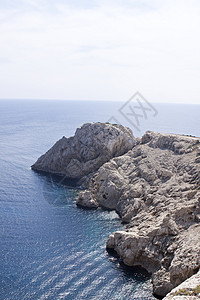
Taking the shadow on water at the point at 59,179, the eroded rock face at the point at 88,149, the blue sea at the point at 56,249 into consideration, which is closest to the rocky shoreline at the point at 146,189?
the eroded rock face at the point at 88,149

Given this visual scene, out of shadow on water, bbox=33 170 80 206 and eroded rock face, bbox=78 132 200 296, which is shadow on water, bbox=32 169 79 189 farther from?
eroded rock face, bbox=78 132 200 296

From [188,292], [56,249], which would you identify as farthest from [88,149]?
[188,292]

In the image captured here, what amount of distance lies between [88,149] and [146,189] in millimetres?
31082

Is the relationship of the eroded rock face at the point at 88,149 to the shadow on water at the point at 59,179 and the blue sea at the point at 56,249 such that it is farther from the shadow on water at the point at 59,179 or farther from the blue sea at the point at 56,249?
the blue sea at the point at 56,249

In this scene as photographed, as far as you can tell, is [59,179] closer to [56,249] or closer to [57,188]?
[57,188]

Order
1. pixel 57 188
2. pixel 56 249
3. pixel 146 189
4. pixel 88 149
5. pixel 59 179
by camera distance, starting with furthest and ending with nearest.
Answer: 1. pixel 88 149
2. pixel 59 179
3. pixel 57 188
4. pixel 146 189
5. pixel 56 249

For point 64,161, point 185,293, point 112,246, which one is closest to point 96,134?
point 64,161

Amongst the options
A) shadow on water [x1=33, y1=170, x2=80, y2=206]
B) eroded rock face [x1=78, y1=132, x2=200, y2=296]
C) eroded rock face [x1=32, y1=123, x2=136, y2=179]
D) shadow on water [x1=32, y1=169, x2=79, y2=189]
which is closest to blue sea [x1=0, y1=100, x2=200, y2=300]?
shadow on water [x1=33, y1=170, x2=80, y2=206]

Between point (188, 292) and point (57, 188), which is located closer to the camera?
point (188, 292)

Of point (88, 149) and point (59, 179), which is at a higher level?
point (88, 149)

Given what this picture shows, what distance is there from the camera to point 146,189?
64.2m

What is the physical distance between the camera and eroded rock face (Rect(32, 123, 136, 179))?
88062mm

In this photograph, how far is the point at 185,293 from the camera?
2953cm

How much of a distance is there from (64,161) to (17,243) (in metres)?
45.0
